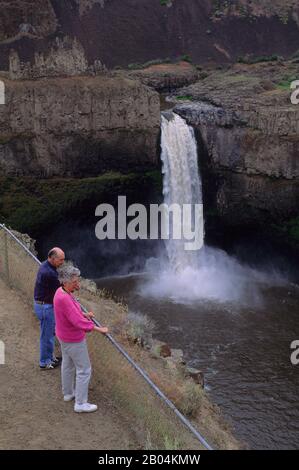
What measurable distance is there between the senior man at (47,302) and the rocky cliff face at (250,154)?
1711 centimetres

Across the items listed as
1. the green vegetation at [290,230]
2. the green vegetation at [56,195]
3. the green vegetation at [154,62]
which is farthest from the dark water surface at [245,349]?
the green vegetation at [154,62]

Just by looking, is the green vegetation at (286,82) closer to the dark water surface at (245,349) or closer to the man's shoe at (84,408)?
the dark water surface at (245,349)

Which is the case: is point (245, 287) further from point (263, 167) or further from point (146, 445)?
point (146, 445)

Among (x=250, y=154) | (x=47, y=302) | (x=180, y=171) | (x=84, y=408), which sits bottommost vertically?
(x=84, y=408)

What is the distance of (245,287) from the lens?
24.1 m

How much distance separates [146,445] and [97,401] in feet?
4.38

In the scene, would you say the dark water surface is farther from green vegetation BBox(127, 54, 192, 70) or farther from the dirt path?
green vegetation BBox(127, 54, 192, 70)

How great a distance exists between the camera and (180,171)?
25.6 meters

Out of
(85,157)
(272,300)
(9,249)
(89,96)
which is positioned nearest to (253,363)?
(272,300)

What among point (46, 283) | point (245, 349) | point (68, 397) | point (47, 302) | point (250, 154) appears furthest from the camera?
point (250, 154)

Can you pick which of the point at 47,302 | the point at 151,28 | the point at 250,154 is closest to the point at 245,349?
the point at 250,154

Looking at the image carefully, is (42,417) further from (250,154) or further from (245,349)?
(250,154)

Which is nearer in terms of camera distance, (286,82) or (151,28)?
(286,82)

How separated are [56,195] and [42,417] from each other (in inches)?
646
